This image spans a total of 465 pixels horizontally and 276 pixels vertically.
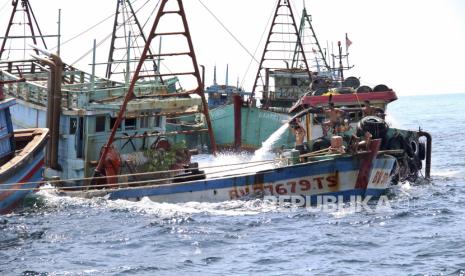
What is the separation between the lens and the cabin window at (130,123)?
104 ft

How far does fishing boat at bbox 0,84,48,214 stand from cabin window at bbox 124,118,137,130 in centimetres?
357

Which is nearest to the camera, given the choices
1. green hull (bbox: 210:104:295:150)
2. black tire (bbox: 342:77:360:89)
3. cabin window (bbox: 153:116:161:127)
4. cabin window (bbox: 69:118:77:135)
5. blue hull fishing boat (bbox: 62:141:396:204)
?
blue hull fishing boat (bbox: 62:141:396:204)

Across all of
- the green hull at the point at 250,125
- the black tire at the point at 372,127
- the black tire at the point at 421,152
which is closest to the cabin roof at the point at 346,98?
the black tire at the point at 421,152

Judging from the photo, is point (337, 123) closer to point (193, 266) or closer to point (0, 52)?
point (193, 266)

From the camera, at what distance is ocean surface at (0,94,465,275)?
19.6 meters

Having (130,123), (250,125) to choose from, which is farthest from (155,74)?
(250,125)

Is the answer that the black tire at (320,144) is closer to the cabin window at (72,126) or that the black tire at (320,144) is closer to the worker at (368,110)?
the worker at (368,110)

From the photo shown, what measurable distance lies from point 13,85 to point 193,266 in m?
16.4

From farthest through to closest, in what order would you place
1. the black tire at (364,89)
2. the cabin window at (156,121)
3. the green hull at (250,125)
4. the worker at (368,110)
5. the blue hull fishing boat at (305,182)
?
1. the green hull at (250,125)
2. the black tire at (364,89)
3. the cabin window at (156,121)
4. the worker at (368,110)
5. the blue hull fishing boat at (305,182)

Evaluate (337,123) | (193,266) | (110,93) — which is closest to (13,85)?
(110,93)

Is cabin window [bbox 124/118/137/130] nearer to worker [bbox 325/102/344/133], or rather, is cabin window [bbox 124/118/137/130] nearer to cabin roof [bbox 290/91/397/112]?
cabin roof [bbox 290/91/397/112]

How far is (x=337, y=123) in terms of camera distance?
29.5 meters

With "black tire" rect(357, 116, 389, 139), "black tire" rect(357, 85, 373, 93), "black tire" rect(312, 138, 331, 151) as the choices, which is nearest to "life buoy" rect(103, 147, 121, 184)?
"black tire" rect(312, 138, 331, 151)

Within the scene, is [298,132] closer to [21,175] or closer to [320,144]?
[320,144]
